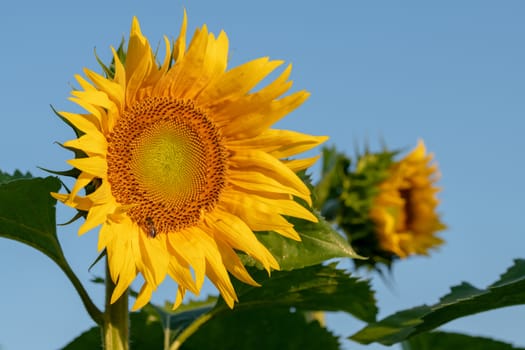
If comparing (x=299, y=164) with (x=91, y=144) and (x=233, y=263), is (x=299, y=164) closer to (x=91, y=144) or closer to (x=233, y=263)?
(x=233, y=263)

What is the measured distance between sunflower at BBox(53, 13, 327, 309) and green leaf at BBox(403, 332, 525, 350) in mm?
868

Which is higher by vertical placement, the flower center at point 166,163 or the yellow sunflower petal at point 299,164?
the flower center at point 166,163

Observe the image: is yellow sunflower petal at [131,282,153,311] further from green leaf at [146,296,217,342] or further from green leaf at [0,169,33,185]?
green leaf at [146,296,217,342]

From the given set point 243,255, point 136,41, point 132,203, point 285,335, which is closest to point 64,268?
point 132,203

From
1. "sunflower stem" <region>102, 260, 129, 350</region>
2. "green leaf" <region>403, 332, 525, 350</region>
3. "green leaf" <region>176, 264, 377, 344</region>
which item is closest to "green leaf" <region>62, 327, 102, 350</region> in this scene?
"green leaf" <region>176, 264, 377, 344</region>

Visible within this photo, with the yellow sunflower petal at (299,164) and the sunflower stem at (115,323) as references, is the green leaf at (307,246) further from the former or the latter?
the sunflower stem at (115,323)

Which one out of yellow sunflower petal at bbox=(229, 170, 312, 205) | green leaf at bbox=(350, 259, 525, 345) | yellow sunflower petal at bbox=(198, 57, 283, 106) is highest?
yellow sunflower petal at bbox=(198, 57, 283, 106)

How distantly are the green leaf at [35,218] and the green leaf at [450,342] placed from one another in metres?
1.13

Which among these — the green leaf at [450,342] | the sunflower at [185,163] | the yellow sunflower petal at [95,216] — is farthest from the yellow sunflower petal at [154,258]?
the green leaf at [450,342]

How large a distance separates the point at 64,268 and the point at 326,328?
88cm

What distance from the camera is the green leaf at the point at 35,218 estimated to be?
6.10ft

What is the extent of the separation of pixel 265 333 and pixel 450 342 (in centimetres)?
57

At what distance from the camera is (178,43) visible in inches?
76.5

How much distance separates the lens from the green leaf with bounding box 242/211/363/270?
77.2 inches
